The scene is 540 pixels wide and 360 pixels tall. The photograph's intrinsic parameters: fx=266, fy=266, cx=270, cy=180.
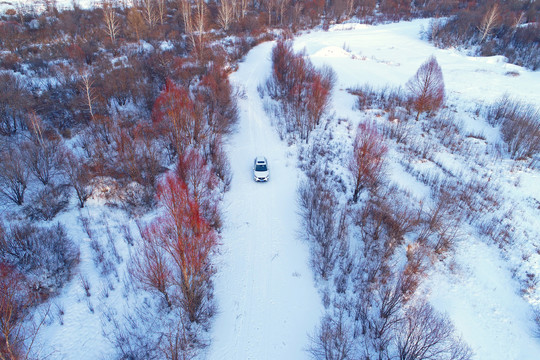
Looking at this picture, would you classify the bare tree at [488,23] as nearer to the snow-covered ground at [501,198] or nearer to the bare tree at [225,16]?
the snow-covered ground at [501,198]

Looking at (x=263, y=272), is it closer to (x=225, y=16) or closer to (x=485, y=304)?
(x=485, y=304)

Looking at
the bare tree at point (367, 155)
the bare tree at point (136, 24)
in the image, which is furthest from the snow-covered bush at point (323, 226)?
the bare tree at point (136, 24)

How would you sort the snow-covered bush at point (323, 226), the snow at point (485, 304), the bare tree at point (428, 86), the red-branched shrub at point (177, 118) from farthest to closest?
the bare tree at point (428, 86)
the red-branched shrub at point (177, 118)
the snow-covered bush at point (323, 226)
the snow at point (485, 304)

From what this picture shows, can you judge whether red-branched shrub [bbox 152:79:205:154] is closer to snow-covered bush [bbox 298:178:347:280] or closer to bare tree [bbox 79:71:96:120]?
bare tree [bbox 79:71:96:120]

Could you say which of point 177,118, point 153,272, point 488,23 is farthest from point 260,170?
point 488,23

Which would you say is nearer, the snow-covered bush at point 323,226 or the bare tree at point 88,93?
the snow-covered bush at point 323,226

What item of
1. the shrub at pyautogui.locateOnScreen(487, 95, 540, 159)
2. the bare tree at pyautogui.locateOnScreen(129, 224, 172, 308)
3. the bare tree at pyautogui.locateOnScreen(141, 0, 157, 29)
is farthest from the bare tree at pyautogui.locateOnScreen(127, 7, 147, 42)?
the shrub at pyautogui.locateOnScreen(487, 95, 540, 159)
